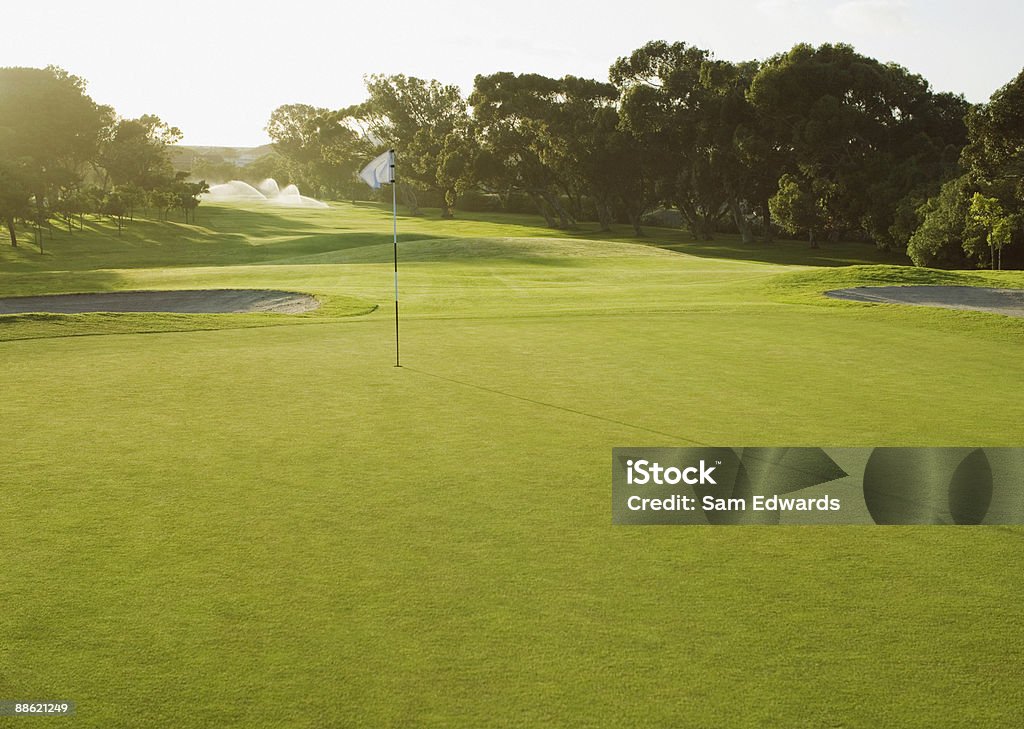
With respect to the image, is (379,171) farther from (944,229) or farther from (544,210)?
(544,210)

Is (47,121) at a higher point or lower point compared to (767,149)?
higher

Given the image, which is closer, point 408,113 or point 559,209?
point 559,209

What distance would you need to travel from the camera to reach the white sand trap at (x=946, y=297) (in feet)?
67.8

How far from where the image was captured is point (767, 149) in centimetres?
5991

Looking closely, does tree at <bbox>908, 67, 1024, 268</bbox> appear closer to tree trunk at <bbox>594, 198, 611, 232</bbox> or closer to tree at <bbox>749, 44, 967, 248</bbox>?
tree at <bbox>749, 44, 967, 248</bbox>

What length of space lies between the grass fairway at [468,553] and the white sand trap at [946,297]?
8392mm

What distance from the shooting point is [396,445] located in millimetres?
8008

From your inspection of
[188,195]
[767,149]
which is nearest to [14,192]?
[188,195]

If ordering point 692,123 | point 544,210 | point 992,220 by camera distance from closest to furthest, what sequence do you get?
point 992,220
point 692,123
point 544,210

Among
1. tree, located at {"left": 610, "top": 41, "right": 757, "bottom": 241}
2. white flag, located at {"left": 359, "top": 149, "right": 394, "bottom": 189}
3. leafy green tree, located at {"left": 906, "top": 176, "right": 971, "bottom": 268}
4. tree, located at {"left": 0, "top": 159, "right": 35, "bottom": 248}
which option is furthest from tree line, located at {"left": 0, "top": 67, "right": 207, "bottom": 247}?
white flag, located at {"left": 359, "top": 149, "right": 394, "bottom": 189}

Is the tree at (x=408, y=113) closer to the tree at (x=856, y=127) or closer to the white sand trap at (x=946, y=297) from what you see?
the tree at (x=856, y=127)

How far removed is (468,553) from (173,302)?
76.6ft

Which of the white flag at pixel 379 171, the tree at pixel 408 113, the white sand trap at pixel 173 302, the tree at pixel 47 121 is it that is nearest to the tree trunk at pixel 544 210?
the tree at pixel 408 113

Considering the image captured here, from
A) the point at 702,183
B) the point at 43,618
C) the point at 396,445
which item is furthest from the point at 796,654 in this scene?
the point at 702,183
